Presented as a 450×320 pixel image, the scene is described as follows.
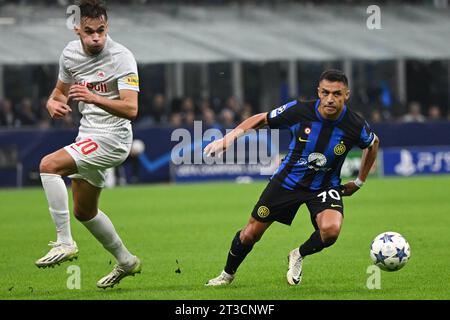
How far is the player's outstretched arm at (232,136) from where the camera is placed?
847cm

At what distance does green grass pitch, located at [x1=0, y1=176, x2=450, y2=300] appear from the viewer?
9242 millimetres

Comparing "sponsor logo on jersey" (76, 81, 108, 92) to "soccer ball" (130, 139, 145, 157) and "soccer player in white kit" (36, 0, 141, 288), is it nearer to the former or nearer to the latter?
"soccer player in white kit" (36, 0, 141, 288)

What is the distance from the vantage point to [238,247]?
946cm

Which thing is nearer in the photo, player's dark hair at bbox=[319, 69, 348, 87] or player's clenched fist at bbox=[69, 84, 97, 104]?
player's clenched fist at bbox=[69, 84, 97, 104]

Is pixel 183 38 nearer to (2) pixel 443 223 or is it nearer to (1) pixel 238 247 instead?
(2) pixel 443 223

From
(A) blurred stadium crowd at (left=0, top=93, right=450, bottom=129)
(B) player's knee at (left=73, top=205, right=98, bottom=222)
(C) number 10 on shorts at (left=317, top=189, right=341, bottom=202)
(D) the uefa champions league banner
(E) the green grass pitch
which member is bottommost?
(E) the green grass pitch

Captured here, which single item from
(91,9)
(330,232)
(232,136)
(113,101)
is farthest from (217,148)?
(91,9)

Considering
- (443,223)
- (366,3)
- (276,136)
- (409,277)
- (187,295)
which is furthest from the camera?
(366,3)

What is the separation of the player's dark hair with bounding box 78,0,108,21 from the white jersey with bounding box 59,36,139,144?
37 cm

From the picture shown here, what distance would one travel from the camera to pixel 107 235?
30.8 feet

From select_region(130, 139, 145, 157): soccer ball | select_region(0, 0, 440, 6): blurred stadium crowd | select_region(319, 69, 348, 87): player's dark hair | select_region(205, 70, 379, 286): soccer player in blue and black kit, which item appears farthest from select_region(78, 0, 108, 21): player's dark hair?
select_region(0, 0, 440, 6): blurred stadium crowd
